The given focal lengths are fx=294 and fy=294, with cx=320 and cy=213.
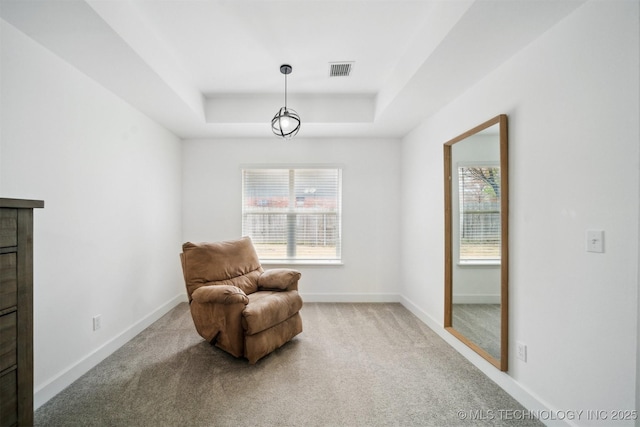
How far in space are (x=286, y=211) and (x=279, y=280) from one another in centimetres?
145

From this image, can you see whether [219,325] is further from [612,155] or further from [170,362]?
[612,155]

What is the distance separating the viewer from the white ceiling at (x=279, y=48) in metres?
1.69

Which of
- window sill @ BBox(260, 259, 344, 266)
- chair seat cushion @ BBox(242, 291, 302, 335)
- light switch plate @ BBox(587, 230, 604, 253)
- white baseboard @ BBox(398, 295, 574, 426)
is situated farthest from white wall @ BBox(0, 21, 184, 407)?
light switch plate @ BBox(587, 230, 604, 253)

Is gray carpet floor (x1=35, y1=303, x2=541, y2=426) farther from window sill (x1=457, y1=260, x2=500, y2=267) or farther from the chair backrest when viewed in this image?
window sill (x1=457, y1=260, x2=500, y2=267)

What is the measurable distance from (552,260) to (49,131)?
10.9 ft

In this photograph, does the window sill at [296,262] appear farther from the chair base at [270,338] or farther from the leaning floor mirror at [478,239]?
the leaning floor mirror at [478,239]

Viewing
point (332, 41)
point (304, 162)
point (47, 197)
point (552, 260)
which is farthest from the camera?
point (304, 162)

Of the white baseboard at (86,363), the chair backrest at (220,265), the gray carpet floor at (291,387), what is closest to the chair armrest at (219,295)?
the chair backrest at (220,265)

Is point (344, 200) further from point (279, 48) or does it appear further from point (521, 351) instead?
point (521, 351)

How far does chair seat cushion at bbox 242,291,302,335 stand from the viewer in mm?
2375

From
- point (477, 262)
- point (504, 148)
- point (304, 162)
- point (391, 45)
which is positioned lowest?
point (477, 262)

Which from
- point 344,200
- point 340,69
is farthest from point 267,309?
point 340,69

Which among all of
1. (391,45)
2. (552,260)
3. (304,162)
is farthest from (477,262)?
(304,162)

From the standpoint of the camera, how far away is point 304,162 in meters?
4.20
